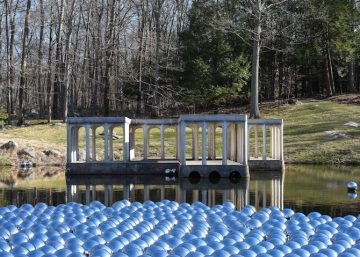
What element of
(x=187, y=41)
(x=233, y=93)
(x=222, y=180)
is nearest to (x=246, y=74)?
(x=233, y=93)

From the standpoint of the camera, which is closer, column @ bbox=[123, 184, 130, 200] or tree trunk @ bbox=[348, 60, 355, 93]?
column @ bbox=[123, 184, 130, 200]

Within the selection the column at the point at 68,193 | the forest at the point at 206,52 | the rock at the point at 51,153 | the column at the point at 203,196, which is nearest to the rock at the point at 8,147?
the rock at the point at 51,153

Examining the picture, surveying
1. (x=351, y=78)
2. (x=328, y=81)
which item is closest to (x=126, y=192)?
(x=328, y=81)

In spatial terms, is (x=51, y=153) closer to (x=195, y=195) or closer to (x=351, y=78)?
(x=195, y=195)

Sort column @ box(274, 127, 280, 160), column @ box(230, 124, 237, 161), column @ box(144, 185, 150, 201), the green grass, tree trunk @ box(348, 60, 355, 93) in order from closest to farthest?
column @ box(144, 185, 150, 201)
column @ box(274, 127, 280, 160)
column @ box(230, 124, 237, 161)
the green grass
tree trunk @ box(348, 60, 355, 93)

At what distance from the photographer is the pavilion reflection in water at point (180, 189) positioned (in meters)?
21.3

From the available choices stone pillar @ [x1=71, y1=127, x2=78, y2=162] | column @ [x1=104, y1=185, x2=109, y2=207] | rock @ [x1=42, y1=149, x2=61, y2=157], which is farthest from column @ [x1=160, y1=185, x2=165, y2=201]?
rock @ [x1=42, y1=149, x2=61, y2=157]

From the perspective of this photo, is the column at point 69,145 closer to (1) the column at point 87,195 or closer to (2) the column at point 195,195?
(1) the column at point 87,195

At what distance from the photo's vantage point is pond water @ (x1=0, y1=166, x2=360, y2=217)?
2045 cm

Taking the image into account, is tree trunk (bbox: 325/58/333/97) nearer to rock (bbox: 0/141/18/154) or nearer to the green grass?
the green grass

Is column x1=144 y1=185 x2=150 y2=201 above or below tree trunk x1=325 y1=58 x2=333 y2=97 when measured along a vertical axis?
below

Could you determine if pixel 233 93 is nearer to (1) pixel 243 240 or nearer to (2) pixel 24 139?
(2) pixel 24 139

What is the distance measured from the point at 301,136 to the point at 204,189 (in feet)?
56.0

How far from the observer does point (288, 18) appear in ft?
164
